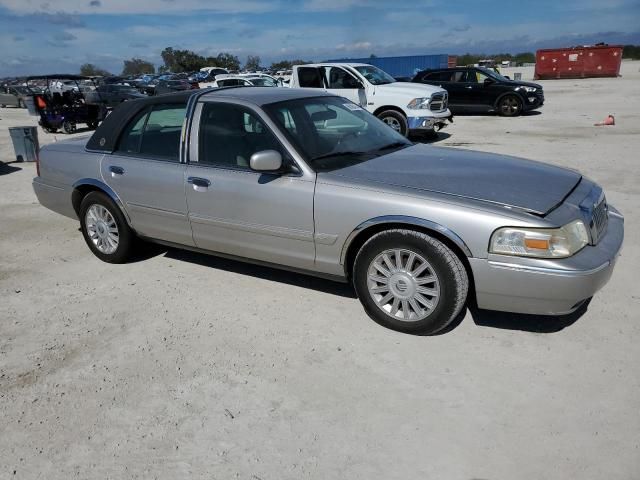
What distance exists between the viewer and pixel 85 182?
4992 mm

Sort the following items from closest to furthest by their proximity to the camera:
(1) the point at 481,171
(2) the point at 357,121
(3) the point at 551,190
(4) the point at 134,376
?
(4) the point at 134,376, (3) the point at 551,190, (1) the point at 481,171, (2) the point at 357,121

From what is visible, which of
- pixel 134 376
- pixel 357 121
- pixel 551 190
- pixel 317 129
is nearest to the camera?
pixel 134 376

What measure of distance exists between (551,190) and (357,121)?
1778mm

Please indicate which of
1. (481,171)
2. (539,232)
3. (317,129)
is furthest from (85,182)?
(539,232)

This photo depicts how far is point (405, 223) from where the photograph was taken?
134 inches

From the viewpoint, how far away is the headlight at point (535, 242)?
3.08m

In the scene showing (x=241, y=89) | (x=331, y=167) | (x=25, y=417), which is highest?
A: (x=241, y=89)

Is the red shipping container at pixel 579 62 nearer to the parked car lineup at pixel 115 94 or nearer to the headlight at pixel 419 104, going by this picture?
the parked car lineup at pixel 115 94

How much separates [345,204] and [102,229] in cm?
273

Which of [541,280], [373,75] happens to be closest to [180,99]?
[541,280]

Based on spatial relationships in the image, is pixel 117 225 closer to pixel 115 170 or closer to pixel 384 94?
pixel 115 170

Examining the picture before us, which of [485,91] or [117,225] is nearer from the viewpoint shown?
[117,225]

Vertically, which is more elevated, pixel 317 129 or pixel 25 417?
pixel 317 129

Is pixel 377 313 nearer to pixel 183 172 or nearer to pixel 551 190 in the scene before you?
pixel 551 190
